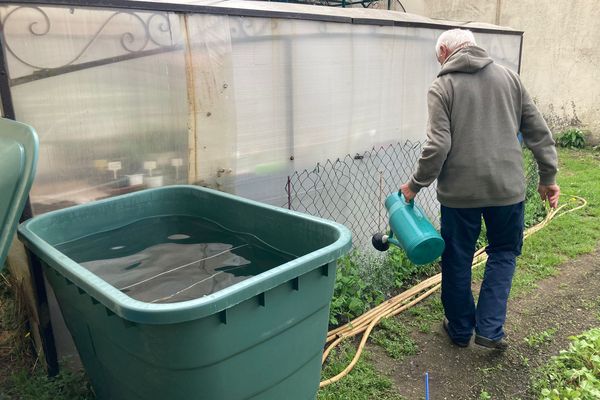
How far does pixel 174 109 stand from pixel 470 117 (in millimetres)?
1685

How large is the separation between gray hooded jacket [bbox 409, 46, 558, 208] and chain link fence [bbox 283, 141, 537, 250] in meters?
0.89

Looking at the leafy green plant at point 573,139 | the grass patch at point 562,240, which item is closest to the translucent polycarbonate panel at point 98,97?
the grass patch at point 562,240

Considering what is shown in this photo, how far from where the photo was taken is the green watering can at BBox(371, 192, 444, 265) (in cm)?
273

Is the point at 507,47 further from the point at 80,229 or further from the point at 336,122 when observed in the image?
the point at 80,229

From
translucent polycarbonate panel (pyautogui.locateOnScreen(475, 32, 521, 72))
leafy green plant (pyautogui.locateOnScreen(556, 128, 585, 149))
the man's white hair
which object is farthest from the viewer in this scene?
leafy green plant (pyautogui.locateOnScreen(556, 128, 585, 149))

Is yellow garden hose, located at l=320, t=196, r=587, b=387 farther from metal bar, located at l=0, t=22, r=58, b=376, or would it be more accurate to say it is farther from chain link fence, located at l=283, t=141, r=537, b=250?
metal bar, located at l=0, t=22, r=58, b=376

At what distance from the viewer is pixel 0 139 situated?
1706mm

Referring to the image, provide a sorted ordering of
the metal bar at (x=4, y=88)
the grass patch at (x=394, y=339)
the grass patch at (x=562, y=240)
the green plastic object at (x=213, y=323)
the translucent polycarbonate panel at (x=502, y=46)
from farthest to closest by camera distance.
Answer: the translucent polycarbonate panel at (x=502, y=46)
the grass patch at (x=562, y=240)
the grass patch at (x=394, y=339)
the metal bar at (x=4, y=88)
the green plastic object at (x=213, y=323)

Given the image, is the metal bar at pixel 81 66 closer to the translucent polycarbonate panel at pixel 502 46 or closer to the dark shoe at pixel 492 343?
the dark shoe at pixel 492 343

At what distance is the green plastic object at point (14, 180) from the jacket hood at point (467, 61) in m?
2.19

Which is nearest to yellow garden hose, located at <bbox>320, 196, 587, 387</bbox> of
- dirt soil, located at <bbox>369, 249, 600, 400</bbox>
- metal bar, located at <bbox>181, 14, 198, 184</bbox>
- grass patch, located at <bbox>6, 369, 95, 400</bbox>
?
dirt soil, located at <bbox>369, 249, 600, 400</bbox>

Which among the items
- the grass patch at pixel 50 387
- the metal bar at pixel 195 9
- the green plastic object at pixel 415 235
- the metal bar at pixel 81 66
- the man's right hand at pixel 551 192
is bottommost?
the grass patch at pixel 50 387

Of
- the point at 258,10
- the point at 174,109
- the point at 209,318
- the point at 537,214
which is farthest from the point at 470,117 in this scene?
the point at 537,214

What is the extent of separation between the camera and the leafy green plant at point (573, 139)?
8.65 metres
